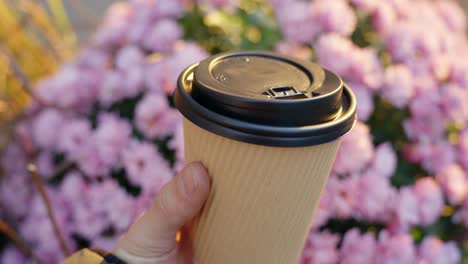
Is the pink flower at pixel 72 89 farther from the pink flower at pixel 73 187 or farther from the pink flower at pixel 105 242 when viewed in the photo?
the pink flower at pixel 105 242

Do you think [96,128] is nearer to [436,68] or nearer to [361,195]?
[361,195]

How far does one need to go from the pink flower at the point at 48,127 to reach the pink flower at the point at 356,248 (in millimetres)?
724

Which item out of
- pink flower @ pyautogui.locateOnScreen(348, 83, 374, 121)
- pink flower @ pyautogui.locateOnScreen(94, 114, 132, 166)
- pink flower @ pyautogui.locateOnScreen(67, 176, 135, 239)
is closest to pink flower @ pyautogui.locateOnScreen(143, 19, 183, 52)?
pink flower @ pyautogui.locateOnScreen(94, 114, 132, 166)

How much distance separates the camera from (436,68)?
1.08 metres

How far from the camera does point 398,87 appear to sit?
99 cm

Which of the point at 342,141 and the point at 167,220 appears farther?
the point at 342,141

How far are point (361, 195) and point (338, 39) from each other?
1.14ft

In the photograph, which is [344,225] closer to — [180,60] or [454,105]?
[454,105]

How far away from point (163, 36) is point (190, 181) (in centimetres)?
59

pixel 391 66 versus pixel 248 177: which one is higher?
pixel 248 177

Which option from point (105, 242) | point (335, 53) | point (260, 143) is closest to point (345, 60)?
point (335, 53)

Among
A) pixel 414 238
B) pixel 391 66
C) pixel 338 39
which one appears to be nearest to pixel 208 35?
pixel 338 39

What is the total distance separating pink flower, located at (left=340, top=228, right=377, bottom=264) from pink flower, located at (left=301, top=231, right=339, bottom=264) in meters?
0.02

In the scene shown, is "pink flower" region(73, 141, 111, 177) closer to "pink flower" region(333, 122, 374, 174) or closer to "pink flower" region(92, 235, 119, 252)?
"pink flower" region(92, 235, 119, 252)
